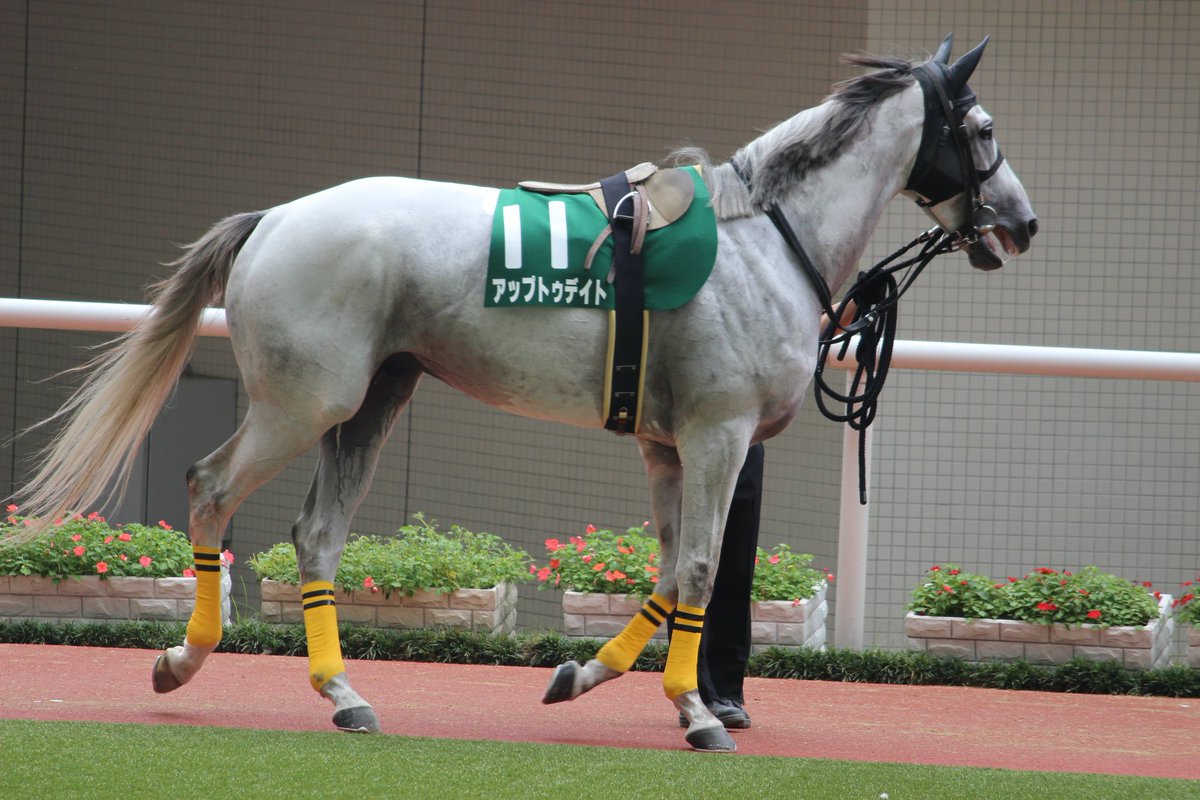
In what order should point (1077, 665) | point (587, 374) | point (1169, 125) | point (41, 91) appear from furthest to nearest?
point (41, 91) < point (1169, 125) < point (1077, 665) < point (587, 374)

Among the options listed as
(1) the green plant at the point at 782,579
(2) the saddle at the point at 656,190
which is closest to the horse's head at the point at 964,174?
(2) the saddle at the point at 656,190

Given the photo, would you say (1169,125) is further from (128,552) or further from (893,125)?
(128,552)

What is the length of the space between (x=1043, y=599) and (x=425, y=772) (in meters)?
2.68

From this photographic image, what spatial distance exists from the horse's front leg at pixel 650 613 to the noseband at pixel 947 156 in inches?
41.7

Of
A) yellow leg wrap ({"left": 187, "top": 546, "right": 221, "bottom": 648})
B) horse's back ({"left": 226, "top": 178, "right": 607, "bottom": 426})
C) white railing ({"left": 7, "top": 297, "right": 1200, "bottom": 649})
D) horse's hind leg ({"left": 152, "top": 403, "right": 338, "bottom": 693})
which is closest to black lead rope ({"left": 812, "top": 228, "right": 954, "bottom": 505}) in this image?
white railing ({"left": 7, "top": 297, "right": 1200, "bottom": 649})

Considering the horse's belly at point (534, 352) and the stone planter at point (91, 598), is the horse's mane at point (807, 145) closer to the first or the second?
the horse's belly at point (534, 352)

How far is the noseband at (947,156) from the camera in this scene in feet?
12.7

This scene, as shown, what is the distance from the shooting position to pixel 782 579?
518cm

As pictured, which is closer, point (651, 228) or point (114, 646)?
point (651, 228)

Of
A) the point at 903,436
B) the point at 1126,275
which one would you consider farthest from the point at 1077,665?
the point at 1126,275

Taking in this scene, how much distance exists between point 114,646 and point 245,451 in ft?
5.25

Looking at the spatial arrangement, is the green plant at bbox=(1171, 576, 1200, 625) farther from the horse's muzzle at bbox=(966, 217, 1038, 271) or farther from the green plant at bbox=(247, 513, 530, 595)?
the green plant at bbox=(247, 513, 530, 595)

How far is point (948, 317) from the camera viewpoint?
8344 millimetres

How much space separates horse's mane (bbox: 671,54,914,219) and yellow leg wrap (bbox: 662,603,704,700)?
3.71 feet
